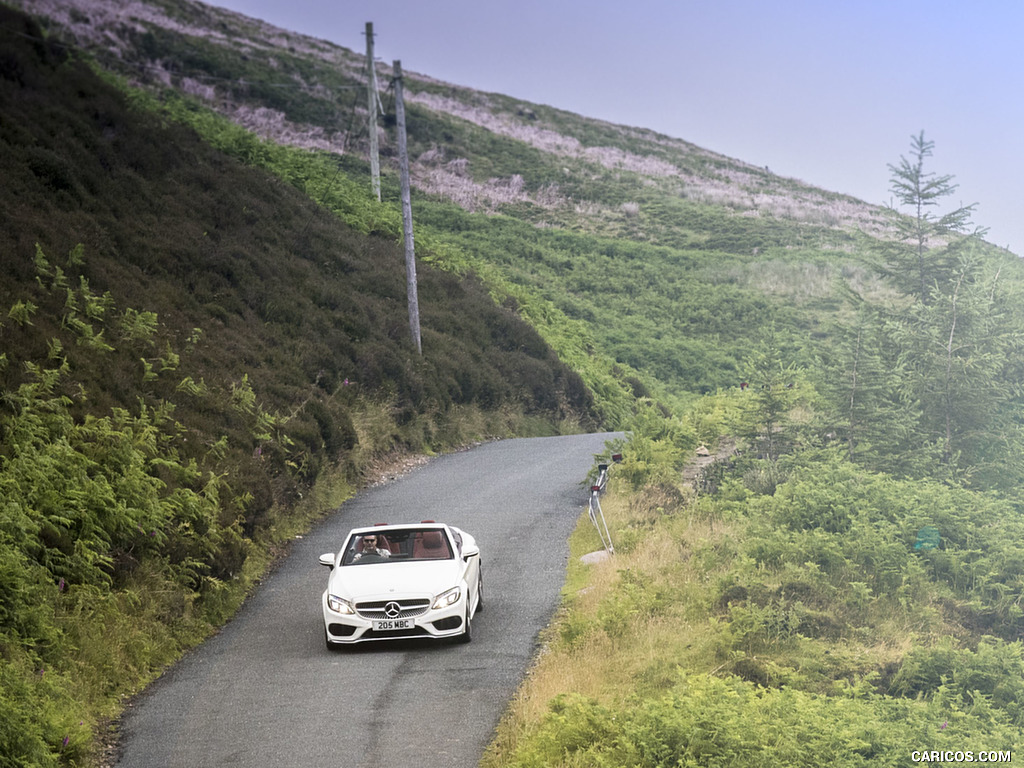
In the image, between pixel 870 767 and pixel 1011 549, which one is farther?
pixel 1011 549

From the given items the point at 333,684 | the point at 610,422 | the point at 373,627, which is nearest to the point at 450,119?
the point at 610,422

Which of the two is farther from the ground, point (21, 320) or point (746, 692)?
point (21, 320)

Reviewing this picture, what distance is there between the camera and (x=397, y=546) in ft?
44.2

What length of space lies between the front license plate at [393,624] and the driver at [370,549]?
118 centimetres

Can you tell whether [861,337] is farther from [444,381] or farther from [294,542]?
[444,381]

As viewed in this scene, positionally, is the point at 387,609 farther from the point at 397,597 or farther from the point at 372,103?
the point at 372,103

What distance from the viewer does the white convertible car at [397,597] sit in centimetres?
1200

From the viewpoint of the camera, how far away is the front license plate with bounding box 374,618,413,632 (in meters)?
12.0

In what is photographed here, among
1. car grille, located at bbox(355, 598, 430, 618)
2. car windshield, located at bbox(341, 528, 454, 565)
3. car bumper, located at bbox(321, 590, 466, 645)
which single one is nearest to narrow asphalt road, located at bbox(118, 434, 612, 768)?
car bumper, located at bbox(321, 590, 466, 645)

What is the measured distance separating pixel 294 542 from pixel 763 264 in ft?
151

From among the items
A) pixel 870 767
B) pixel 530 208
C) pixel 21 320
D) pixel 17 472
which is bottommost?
pixel 870 767

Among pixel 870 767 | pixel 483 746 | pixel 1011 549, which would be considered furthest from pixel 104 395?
pixel 1011 549

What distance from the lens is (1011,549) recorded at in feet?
44.3

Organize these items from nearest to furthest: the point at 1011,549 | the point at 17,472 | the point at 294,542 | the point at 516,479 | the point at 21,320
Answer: the point at 17,472, the point at 1011,549, the point at 21,320, the point at 294,542, the point at 516,479
